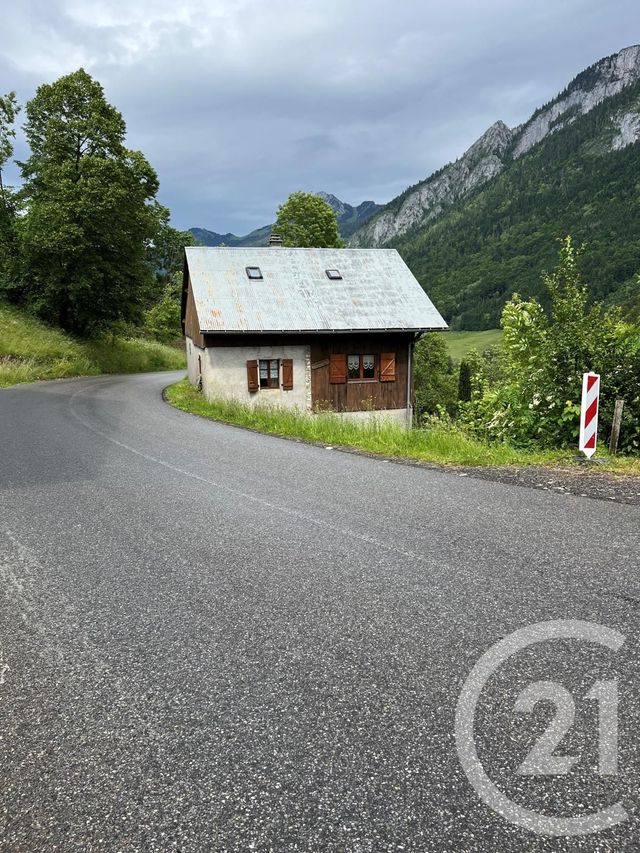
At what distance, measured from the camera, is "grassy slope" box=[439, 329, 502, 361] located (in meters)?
122

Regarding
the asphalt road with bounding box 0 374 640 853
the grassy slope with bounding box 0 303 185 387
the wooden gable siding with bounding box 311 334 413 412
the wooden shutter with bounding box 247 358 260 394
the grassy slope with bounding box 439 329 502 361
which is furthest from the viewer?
the grassy slope with bounding box 439 329 502 361

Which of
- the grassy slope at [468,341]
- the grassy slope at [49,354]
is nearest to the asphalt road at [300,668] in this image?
the grassy slope at [49,354]

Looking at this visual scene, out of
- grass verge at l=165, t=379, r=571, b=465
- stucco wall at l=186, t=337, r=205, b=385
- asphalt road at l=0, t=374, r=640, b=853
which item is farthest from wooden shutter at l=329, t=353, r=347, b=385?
asphalt road at l=0, t=374, r=640, b=853

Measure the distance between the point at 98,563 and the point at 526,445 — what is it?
22.8ft

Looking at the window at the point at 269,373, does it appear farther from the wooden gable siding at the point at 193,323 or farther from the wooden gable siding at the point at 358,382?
the wooden gable siding at the point at 193,323

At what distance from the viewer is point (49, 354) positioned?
2586 centimetres

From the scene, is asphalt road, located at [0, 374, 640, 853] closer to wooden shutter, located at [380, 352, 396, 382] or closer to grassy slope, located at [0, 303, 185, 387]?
wooden shutter, located at [380, 352, 396, 382]

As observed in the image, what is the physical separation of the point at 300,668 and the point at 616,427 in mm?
6651

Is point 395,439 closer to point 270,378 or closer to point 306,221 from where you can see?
point 270,378

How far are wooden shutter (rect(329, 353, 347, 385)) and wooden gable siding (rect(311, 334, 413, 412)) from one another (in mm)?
95

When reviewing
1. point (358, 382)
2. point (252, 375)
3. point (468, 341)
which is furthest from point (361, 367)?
point (468, 341)

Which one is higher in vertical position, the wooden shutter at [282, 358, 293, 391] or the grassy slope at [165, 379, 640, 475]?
the wooden shutter at [282, 358, 293, 391]

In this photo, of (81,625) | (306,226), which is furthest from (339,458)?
(306,226)

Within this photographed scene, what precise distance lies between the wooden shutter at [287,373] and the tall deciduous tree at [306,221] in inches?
826
